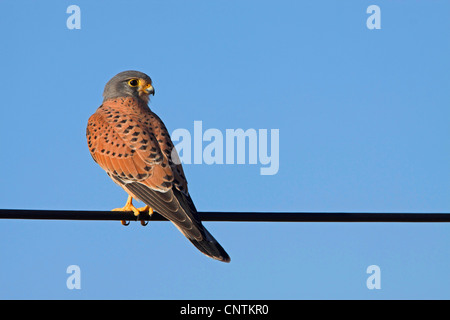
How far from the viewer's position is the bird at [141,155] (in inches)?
202

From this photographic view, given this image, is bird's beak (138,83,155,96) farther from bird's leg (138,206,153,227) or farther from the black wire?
the black wire

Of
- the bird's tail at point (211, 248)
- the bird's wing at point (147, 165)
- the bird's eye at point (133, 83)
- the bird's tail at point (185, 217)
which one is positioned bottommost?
the bird's tail at point (211, 248)

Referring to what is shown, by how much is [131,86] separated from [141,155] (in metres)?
1.40

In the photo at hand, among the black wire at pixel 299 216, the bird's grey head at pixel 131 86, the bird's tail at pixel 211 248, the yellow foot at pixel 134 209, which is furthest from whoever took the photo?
the bird's grey head at pixel 131 86

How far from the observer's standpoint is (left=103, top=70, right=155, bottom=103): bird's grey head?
6875 millimetres

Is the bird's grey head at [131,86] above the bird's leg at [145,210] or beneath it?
above

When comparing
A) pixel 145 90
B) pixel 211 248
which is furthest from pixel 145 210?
pixel 145 90

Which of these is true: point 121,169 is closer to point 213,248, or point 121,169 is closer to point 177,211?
point 177,211

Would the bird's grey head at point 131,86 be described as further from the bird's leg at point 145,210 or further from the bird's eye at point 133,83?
the bird's leg at point 145,210

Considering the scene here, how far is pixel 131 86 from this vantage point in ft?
22.6

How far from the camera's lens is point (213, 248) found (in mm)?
5086

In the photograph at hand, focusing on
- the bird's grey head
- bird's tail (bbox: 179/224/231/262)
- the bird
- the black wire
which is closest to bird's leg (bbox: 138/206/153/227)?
the bird

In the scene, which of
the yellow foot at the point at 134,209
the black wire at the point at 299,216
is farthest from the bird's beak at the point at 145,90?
the black wire at the point at 299,216

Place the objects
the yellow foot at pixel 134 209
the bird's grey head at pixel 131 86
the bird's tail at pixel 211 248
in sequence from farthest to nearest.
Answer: the bird's grey head at pixel 131 86 → the yellow foot at pixel 134 209 → the bird's tail at pixel 211 248
